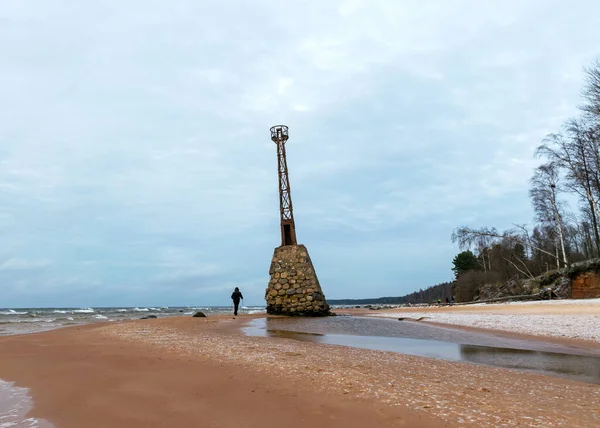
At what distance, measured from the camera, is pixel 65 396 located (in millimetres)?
5270

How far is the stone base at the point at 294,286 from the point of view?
24531 mm

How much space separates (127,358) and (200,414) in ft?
14.5

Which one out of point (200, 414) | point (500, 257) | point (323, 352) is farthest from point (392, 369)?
point (500, 257)

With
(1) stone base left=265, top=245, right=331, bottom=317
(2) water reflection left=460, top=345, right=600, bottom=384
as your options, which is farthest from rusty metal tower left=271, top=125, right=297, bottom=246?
(2) water reflection left=460, top=345, right=600, bottom=384

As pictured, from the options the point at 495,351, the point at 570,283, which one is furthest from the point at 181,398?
the point at 570,283

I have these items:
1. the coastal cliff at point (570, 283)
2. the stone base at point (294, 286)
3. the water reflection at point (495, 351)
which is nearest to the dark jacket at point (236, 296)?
the stone base at point (294, 286)

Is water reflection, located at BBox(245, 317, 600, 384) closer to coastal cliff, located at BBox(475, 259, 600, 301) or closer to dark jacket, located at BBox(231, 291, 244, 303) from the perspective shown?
dark jacket, located at BBox(231, 291, 244, 303)

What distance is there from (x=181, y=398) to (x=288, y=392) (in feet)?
4.43

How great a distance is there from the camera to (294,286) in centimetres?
2494

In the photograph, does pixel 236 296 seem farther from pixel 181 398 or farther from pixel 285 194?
pixel 181 398

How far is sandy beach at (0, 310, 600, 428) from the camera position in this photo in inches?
169

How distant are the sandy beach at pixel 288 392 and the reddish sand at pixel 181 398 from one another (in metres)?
0.01

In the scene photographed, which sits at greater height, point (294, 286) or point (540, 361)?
point (294, 286)

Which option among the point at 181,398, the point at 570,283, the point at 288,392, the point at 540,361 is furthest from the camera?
the point at 570,283
